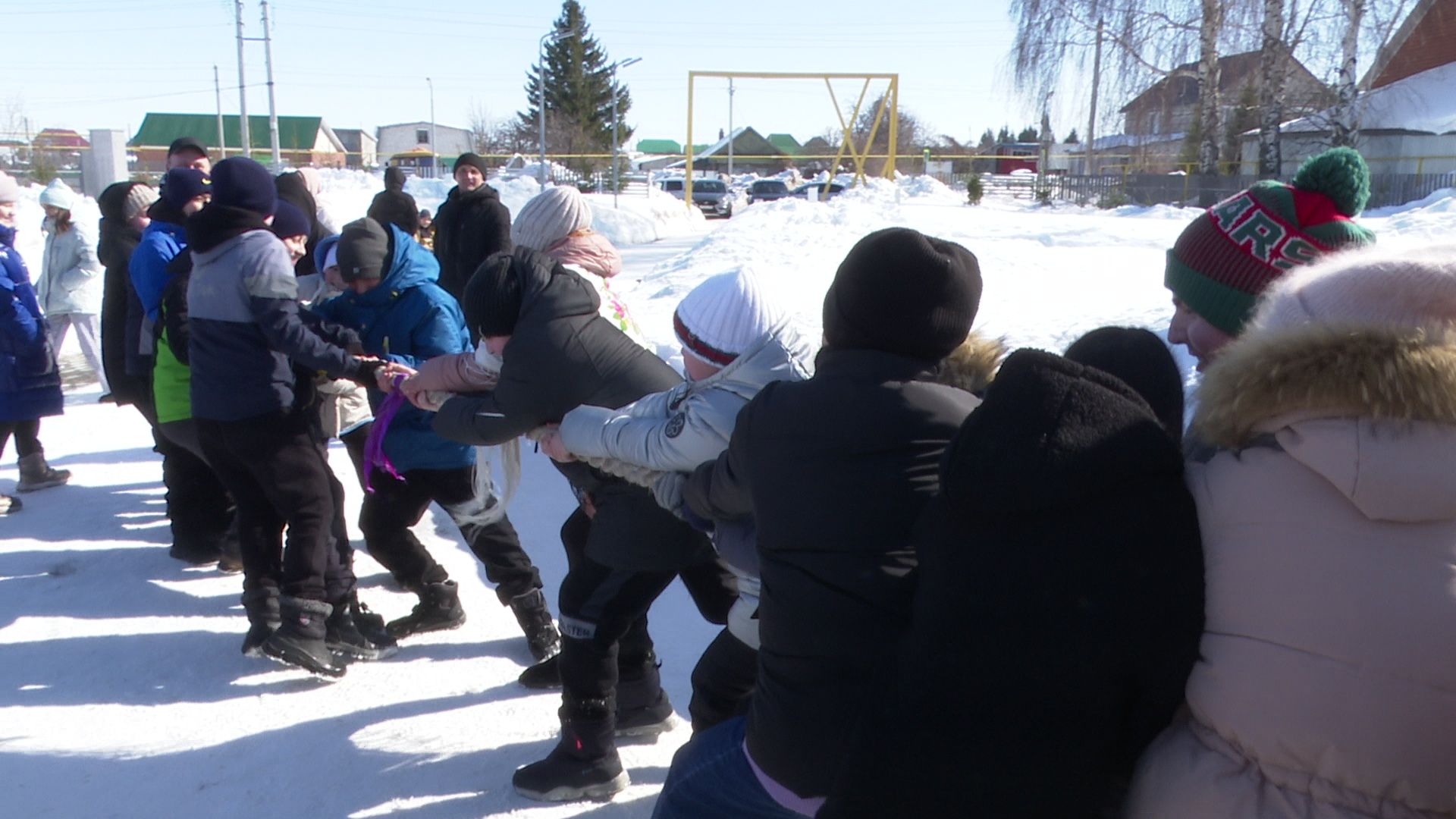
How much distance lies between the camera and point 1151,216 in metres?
16.8

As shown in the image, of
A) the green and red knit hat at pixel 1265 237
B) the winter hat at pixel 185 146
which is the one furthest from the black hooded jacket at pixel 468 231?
the green and red knit hat at pixel 1265 237

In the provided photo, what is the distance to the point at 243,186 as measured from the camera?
11.3 feet

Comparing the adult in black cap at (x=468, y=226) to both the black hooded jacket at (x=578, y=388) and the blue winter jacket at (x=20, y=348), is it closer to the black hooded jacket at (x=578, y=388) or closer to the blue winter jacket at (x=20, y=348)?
the blue winter jacket at (x=20, y=348)

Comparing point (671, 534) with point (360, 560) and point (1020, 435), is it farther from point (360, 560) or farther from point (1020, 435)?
point (360, 560)

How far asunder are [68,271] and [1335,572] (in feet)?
25.3

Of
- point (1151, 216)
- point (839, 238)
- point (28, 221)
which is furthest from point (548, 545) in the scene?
point (28, 221)

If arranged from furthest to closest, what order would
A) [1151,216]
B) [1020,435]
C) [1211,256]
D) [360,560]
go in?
[1151,216] < [360,560] < [1211,256] < [1020,435]

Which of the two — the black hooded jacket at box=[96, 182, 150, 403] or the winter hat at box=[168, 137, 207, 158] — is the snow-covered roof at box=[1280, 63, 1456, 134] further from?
the black hooded jacket at box=[96, 182, 150, 403]

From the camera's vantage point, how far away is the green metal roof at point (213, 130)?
194 feet

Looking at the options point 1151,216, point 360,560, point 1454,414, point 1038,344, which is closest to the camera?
point 1454,414

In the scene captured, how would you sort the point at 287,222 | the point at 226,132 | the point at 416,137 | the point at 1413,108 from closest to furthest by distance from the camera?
the point at 287,222 < the point at 1413,108 < the point at 226,132 < the point at 416,137

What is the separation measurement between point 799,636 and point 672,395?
2.60ft

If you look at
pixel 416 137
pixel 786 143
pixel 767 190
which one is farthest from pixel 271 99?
pixel 786 143

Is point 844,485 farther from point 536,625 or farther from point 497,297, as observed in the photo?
point 536,625
